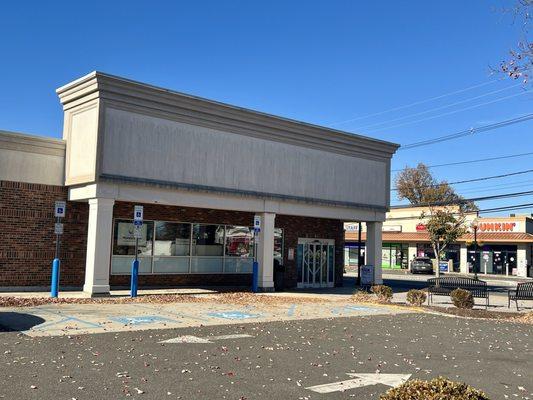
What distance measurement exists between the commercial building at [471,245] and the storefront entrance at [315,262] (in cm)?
1977

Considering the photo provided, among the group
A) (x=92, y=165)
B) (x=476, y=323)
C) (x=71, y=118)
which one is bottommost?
(x=476, y=323)

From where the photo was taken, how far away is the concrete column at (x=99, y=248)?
18312mm

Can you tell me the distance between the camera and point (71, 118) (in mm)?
20141

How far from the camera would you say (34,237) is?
771 inches

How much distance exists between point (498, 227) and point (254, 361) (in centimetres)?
4934

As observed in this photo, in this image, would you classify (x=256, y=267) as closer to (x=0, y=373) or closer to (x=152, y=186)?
(x=152, y=186)

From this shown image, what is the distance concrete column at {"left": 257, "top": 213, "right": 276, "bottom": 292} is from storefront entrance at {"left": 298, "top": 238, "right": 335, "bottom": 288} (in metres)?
4.04

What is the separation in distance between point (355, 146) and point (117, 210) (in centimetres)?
1175

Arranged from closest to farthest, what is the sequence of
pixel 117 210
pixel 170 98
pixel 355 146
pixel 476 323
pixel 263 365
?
pixel 263 365
pixel 476 323
pixel 170 98
pixel 117 210
pixel 355 146

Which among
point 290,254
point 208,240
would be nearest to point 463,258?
point 290,254

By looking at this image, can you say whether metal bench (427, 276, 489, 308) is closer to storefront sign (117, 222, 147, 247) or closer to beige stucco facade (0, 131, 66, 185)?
storefront sign (117, 222, 147, 247)

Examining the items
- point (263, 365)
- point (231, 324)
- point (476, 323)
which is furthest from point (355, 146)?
point (263, 365)

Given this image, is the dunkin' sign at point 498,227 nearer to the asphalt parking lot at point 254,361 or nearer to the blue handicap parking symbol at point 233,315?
the asphalt parking lot at point 254,361

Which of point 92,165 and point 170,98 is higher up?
point 170,98
